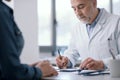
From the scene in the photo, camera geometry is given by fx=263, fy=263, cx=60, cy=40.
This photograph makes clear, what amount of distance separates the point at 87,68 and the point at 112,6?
10.4 ft

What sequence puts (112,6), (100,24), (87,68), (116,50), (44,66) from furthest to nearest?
1. (112,6)
2. (100,24)
3. (116,50)
4. (87,68)
5. (44,66)

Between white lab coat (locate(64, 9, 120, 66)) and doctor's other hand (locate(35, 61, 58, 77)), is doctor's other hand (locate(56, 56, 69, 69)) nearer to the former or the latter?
white lab coat (locate(64, 9, 120, 66))

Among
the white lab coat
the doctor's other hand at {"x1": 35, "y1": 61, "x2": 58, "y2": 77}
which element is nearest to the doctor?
the white lab coat

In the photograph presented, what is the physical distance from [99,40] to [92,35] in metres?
0.09

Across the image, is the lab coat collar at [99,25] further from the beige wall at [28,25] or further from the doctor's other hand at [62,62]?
the beige wall at [28,25]

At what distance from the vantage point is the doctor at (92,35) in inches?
91.9

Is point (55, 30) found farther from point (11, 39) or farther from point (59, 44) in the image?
point (11, 39)

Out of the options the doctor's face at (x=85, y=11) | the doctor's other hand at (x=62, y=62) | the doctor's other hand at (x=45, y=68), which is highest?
the doctor's face at (x=85, y=11)

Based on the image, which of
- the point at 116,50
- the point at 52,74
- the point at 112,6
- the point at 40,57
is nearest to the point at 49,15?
the point at 40,57

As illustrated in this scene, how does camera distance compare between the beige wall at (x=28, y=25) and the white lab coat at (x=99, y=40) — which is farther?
the beige wall at (x=28, y=25)

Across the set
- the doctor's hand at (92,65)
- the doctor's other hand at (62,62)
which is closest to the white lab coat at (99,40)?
the doctor's other hand at (62,62)

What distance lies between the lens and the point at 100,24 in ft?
8.11

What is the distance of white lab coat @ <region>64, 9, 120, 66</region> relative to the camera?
2.35 meters

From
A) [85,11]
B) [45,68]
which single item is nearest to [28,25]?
[85,11]
